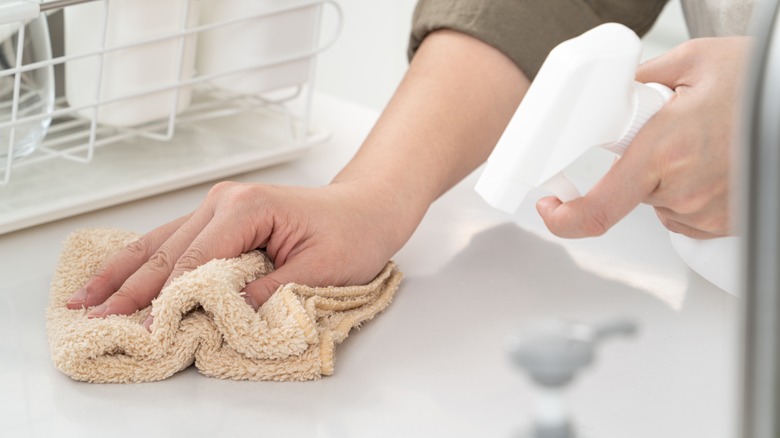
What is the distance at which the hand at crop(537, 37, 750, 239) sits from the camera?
51cm

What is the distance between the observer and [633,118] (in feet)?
1.65

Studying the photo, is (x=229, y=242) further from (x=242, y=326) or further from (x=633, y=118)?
(x=633, y=118)

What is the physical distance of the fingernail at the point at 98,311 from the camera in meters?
0.60

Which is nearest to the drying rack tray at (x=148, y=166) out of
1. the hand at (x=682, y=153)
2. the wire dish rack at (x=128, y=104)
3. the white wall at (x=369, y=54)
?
the wire dish rack at (x=128, y=104)

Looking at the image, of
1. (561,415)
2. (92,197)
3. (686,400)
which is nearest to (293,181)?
(92,197)

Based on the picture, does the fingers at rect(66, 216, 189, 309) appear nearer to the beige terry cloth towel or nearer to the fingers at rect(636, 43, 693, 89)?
the beige terry cloth towel

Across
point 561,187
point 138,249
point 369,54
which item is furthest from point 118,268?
point 369,54

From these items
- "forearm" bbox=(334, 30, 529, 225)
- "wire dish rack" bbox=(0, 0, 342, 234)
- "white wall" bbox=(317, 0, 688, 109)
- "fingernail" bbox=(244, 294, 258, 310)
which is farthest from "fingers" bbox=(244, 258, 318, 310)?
"white wall" bbox=(317, 0, 688, 109)

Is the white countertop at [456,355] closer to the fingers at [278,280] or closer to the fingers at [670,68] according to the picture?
the fingers at [278,280]

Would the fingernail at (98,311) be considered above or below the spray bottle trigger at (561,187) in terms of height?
below

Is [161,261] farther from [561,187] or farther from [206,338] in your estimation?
[561,187]

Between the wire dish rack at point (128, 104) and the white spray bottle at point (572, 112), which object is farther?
the wire dish rack at point (128, 104)

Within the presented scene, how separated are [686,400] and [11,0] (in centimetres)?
51

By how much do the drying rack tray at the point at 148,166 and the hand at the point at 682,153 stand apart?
14.6 inches
